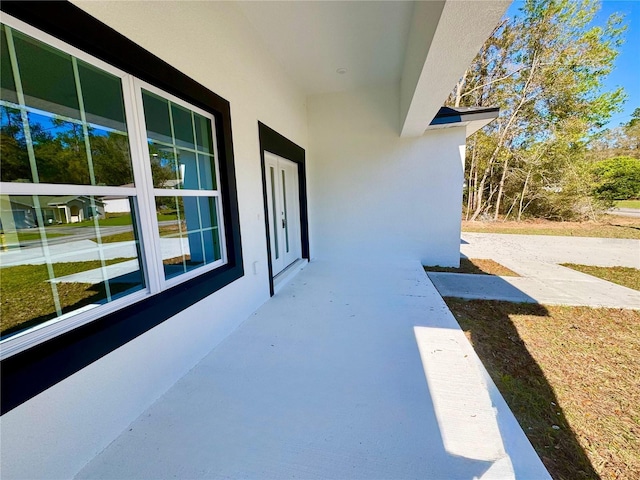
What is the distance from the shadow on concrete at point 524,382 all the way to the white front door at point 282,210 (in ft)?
9.15

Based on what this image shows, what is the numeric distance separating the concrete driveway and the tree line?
15.1 feet

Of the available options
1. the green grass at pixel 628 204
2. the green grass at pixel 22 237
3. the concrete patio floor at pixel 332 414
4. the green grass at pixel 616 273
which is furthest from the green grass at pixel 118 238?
the green grass at pixel 628 204

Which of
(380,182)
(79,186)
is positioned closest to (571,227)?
(380,182)

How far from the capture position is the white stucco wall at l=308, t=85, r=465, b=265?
489 centimetres

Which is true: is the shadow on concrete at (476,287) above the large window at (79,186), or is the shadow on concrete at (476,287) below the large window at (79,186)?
below

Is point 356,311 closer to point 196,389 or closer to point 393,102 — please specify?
point 196,389

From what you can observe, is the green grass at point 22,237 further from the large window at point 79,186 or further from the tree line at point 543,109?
the tree line at point 543,109

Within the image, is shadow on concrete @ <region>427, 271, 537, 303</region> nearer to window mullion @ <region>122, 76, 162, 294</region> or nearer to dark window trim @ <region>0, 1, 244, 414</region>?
dark window trim @ <region>0, 1, 244, 414</region>

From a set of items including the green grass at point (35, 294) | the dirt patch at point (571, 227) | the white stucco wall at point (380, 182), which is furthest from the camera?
the dirt patch at point (571, 227)

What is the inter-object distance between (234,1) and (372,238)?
4.20m

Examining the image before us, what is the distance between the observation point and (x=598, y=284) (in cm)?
402

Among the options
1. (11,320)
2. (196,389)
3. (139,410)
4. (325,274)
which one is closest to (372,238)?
(325,274)

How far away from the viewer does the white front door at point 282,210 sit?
163 inches

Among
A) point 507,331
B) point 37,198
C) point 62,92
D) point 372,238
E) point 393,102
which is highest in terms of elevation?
point 393,102
